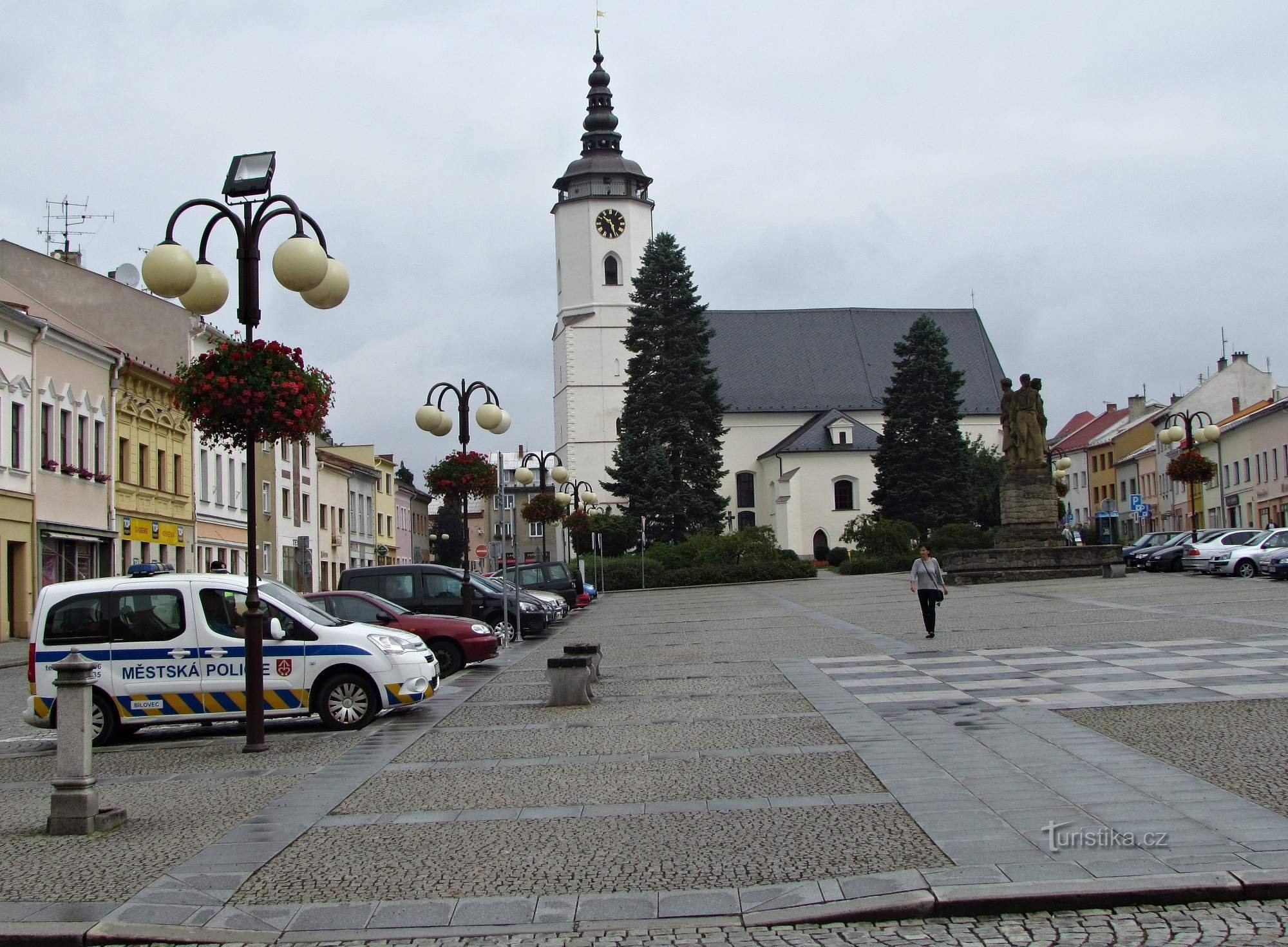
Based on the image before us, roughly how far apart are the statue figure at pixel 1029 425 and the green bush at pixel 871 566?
19136mm

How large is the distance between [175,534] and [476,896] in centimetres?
4102

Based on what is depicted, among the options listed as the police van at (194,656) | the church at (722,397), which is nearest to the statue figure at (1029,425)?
the police van at (194,656)

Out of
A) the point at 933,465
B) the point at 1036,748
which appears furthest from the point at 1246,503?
the point at 1036,748

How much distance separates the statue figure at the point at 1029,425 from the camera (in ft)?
140

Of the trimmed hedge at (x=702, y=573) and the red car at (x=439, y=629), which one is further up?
the trimmed hedge at (x=702, y=573)

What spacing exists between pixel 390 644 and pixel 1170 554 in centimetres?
3710

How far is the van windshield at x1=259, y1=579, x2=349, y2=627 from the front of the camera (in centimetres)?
1412

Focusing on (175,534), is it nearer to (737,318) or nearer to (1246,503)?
(1246,503)

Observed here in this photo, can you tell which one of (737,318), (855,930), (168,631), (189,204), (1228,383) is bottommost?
(855,930)

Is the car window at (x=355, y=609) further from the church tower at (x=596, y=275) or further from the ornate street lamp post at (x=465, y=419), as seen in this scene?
the church tower at (x=596, y=275)

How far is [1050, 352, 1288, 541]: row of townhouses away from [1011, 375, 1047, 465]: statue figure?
541 cm

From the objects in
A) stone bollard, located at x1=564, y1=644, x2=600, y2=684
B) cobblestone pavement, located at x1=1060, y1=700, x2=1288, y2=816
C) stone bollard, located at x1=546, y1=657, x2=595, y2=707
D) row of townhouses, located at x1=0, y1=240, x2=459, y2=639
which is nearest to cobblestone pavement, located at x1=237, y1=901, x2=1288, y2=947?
cobblestone pavement, located at x1=1060, y1=700, x2=1288, y2=816

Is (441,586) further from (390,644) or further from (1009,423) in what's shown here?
(1009,423)

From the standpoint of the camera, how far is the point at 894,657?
18625 mm
